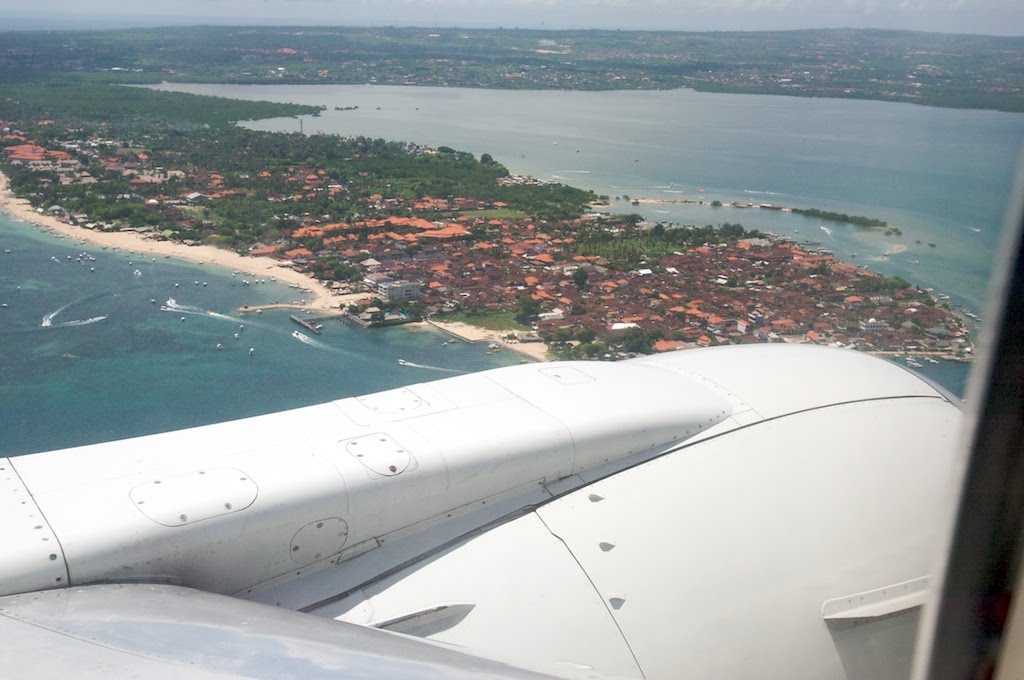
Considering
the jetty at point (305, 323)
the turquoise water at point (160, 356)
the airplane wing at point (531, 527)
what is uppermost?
the airplane wing at point (531, 527)

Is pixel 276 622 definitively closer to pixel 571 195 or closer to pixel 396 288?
pixel 396 288

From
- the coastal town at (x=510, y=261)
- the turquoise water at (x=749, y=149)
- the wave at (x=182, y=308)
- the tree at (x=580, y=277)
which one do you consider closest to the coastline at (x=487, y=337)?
the coastal town at (x=510, y=261)

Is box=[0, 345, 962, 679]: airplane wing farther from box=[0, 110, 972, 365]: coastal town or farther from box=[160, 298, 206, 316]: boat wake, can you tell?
box=[160, 298, 206, 316]: boat wake

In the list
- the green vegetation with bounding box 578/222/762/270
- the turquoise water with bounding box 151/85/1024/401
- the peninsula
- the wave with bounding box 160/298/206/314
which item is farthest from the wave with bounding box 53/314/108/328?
the turquoise water with bounding box 151/85/1024/401

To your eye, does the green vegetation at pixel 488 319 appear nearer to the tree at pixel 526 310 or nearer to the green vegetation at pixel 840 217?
the tree at pixel 526 310

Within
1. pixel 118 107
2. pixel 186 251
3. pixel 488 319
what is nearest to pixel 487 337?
pixel 488 319

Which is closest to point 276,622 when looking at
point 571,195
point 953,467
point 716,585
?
point 716,585
